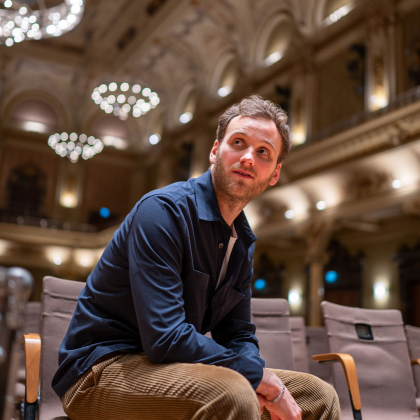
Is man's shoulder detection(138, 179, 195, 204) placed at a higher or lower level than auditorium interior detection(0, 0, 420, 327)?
lower

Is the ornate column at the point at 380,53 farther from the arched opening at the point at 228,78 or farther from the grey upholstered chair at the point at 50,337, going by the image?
the grey upholstered chair at the point at 50,337

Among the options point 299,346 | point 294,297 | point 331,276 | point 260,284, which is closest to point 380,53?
point 331,276

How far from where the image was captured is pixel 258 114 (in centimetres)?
182

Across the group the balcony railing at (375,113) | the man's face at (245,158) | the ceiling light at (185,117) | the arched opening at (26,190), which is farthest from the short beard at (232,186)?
the arched opening at (26,190)

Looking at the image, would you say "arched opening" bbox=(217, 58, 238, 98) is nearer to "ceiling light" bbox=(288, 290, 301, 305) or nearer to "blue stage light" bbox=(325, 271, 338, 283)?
"ceiling light" bbox=(288, 290, 301, 305)

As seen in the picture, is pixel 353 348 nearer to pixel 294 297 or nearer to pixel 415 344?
pixel 415 344

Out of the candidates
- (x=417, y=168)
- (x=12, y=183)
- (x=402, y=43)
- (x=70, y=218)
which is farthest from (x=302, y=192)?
(x=12, y=183)

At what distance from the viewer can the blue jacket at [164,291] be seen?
1.47 m

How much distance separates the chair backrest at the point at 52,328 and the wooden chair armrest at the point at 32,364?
0.02m

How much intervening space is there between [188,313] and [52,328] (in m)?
0.95

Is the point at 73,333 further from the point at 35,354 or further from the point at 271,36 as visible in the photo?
the point at 271,36

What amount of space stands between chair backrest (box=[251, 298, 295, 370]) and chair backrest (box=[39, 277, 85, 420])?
117cm

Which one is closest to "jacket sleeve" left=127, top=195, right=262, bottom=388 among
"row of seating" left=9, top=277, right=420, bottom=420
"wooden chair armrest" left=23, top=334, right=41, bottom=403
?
"wooden chair armrest" left=23, top=334, right=41, bottom=403

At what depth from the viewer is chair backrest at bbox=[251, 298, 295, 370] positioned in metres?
3.07
